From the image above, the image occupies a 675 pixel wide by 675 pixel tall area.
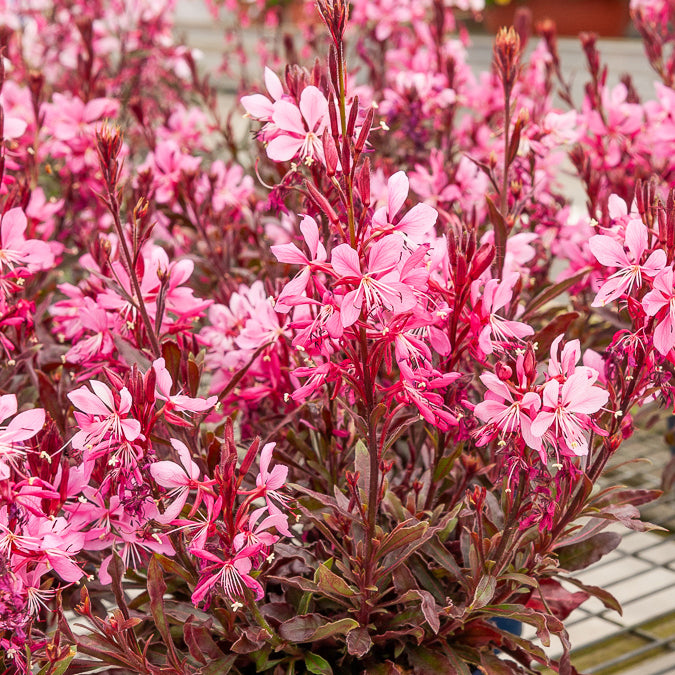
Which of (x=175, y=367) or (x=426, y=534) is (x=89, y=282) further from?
(x=426, y=534)

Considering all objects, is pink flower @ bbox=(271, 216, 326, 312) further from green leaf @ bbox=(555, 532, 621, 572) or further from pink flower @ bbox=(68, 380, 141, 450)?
green leaf @ bbox=(555, 532, 621, 572)

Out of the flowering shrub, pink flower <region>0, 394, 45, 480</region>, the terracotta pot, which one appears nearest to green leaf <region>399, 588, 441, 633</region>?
the flowering shrub

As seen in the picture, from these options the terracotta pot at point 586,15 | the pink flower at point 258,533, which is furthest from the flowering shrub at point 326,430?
the terracotta pot at point 586,15

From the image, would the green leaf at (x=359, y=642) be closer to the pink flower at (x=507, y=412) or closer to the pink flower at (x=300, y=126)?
the pink flower at (x=507, y=412)

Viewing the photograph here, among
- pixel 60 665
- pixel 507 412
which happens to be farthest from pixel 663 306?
pixel 60 665

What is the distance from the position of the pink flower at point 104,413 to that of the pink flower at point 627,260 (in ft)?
1.43

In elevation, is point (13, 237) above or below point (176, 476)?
above

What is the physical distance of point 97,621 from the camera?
2.85 ft

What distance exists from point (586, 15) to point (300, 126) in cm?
422

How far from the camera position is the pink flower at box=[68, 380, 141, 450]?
80 cm

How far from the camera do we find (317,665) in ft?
3.11

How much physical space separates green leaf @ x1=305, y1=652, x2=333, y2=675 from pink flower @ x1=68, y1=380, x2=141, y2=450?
1.04 feet

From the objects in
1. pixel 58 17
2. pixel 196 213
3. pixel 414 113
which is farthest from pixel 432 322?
pixel 58 17

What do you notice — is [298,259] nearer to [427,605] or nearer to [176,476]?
[176,476]
